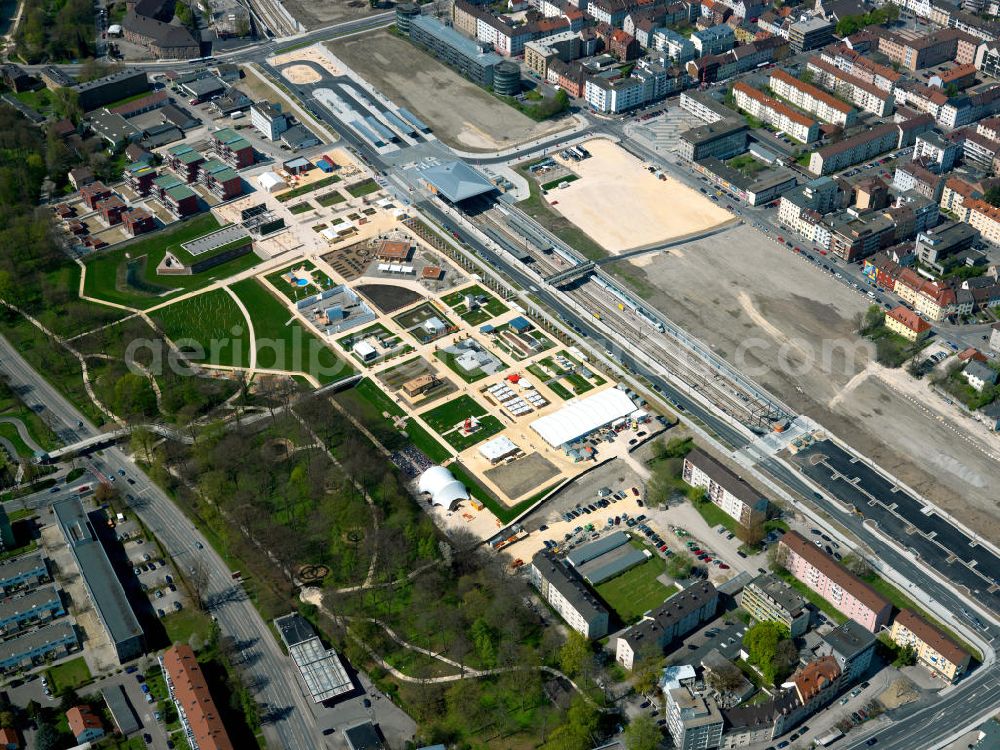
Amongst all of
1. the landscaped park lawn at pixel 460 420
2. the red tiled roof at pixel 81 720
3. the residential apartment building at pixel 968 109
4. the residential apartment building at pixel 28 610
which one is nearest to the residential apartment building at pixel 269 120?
the landscaped park lawn at pixel 460 420

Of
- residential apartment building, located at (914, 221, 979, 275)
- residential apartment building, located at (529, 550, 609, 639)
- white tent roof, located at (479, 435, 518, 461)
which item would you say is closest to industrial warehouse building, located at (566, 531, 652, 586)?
residential apartment building, located at (529, 550, 609, 639)

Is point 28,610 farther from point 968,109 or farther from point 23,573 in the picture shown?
point 968,109

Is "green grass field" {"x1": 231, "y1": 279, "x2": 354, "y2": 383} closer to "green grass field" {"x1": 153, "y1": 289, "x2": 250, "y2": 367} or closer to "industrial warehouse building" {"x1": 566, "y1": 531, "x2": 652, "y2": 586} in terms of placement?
"green grass field" {"x1": 153, "y1": 289, "x2": 250, "y2": 367}

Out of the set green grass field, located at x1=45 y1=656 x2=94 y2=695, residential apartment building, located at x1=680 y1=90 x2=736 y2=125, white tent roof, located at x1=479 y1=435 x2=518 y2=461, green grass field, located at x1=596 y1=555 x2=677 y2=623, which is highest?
residential apartment building, located at x1=680 y1=90 x2=736 y2=125

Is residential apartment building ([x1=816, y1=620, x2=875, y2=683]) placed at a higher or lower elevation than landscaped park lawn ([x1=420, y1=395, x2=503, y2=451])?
higher

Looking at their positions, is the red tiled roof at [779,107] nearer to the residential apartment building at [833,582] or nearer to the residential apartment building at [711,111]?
the residential apartment building at [711,111]
